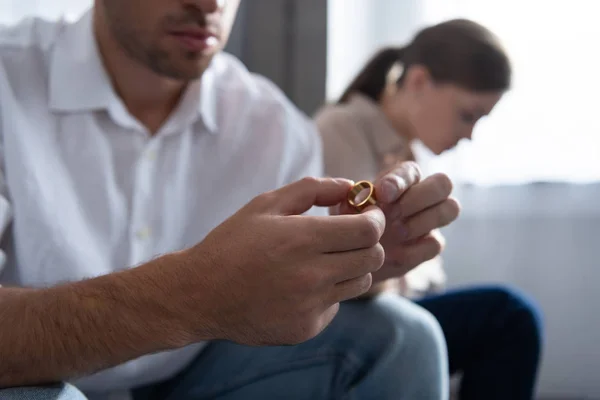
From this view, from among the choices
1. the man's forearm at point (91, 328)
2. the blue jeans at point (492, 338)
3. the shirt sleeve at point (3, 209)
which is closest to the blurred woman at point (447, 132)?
the blue jeans at point (492, 338)

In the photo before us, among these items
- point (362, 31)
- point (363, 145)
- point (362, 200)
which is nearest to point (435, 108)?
point (363, 145)

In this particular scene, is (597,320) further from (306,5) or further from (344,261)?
(344,261)

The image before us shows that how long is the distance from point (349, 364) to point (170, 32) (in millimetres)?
546

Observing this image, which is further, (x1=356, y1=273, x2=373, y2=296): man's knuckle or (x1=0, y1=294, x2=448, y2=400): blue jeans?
(x1=0, y1=294, x2=448, y2=400): blue jeans

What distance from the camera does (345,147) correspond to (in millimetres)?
1394

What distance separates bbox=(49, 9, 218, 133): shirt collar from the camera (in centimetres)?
94

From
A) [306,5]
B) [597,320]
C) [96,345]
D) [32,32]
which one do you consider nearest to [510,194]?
[597,320]

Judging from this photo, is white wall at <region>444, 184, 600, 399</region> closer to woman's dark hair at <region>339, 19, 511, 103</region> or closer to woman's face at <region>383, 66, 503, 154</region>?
woman's face at <region>383, 66, 503, 154</region>

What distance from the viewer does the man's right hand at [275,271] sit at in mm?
587

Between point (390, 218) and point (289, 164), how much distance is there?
327 millimetres

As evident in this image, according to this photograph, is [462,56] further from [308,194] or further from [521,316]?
[308,194]

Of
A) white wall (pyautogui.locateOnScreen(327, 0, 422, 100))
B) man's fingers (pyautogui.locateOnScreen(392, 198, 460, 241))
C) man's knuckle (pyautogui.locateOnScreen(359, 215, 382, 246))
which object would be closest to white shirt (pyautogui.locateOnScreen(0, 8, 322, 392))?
man's fingers (pyautogui.locateOnScreen(392, 198, 460, 241))

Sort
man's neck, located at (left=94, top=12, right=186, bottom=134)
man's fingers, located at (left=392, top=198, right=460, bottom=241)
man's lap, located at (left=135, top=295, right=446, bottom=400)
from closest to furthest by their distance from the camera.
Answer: man's fingers, located at (left=392, top=198, right=460, bottom=241)
man's lap, located at (left=135, top=295, right=446, bottom=400)
man's neck, located at (left=94, top=12, right=186, bottom=134)

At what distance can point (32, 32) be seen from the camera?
99 cm
